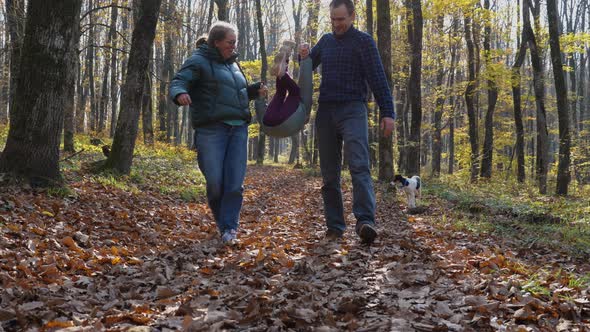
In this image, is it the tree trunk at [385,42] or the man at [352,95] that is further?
the tree trunk at [385,42]

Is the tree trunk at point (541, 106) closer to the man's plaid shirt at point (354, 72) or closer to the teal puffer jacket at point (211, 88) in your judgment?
the man's plaid shirt at point (354, 72)

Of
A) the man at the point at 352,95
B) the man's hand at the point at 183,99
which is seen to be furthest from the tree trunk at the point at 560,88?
the man's hand at the point at 183,99

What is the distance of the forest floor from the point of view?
95.9 inches

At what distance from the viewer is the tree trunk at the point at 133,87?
8945 millimetres

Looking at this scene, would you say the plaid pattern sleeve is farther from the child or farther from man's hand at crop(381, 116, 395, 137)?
the child

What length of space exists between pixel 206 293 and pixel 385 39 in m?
10.8

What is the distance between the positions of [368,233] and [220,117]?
196 centimetres

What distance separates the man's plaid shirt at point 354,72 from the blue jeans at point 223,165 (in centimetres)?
111

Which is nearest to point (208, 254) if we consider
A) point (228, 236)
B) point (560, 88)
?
point (228, 236)

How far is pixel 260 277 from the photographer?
11.3 ft

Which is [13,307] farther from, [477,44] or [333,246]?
[477,44]

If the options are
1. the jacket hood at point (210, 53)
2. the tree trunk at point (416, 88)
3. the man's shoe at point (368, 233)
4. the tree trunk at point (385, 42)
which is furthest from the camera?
the tree trunk at point (416, 88)

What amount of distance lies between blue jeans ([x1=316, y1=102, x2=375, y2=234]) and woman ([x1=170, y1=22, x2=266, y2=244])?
929 mm

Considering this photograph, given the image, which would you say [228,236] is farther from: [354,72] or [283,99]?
[354,72]
